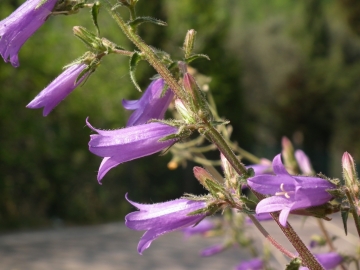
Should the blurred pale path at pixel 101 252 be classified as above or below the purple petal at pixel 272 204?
below

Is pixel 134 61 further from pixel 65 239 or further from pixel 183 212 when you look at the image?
pixel 65 239

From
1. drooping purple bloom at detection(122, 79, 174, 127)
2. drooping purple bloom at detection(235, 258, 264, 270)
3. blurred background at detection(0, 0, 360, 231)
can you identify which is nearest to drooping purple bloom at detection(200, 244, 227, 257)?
drooping purple bloom at detection(235, 258, 264, 270)

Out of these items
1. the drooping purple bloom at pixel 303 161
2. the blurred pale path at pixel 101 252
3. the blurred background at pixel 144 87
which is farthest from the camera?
the blurred background at pixel 144 87

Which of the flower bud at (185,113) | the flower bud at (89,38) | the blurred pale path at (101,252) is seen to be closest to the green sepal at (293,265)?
the flower bud at (185,113)

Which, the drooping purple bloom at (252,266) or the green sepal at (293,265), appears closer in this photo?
the green sepal at (293,265)

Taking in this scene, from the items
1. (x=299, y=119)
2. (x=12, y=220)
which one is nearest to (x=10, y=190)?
(x=12, y=220)

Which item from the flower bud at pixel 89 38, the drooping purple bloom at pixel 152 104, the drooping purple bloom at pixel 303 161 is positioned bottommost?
the drooping purple bloom at pixel 303 161

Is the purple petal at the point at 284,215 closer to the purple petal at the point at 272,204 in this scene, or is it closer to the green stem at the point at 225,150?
the purple petal at the point at 272,204

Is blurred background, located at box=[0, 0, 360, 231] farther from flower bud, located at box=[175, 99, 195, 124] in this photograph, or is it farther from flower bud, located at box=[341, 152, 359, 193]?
flower bud, located at box=[175, 99, 195, 124]
